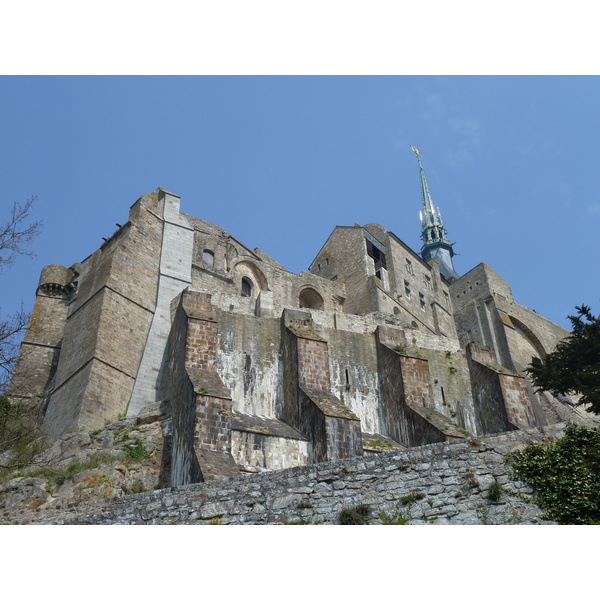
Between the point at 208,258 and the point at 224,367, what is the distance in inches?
439

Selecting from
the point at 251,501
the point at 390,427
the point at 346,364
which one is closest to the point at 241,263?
the point at 346,364

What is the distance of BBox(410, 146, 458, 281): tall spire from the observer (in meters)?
86.6

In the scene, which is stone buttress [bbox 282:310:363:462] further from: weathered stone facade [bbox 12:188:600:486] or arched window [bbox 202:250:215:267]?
arched window [bbox 202:250:215:267]

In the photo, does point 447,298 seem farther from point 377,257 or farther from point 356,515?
point 356,515

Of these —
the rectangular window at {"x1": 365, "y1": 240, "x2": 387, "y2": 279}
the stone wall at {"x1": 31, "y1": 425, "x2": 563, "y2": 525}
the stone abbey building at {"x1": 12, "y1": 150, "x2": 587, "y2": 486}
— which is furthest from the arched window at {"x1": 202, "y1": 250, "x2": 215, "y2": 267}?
the stone wall at {"x1": 31, "y1": 425, "x2": 563, "y2": 525}

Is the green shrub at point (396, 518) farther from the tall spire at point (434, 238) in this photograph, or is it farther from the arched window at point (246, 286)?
the tall spire at point (434, 238)

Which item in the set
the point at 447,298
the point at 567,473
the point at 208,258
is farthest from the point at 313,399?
the point at 447,298

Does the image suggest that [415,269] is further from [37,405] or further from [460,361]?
[37,405]

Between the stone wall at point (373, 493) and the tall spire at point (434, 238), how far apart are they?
239 feet

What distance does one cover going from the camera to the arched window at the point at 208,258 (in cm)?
3481

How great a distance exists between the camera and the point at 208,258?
35156 mm

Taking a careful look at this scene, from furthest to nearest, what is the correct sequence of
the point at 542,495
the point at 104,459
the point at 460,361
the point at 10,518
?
the point at 460,361 → the point at 104,459 → the point at 10,518 → the point at 542,495

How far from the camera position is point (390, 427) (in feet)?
85.4

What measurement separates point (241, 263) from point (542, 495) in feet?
95.0
